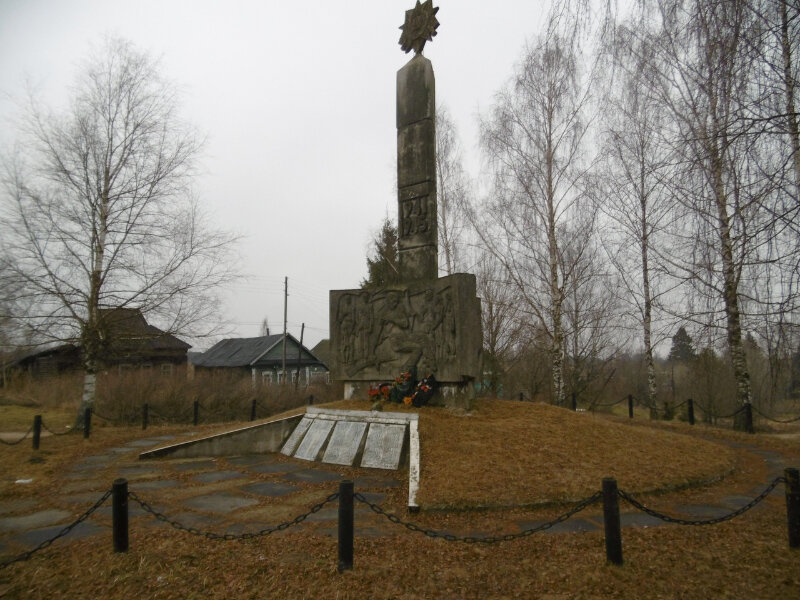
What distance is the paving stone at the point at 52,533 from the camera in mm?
4523

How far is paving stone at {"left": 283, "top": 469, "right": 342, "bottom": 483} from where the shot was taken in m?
6.66

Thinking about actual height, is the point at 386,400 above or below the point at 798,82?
below

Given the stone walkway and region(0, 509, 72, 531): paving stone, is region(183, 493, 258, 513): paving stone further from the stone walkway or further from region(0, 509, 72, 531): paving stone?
region(0, 509, 72, 531): paving stone

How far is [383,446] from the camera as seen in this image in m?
7.21

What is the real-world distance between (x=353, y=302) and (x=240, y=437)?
327 cm

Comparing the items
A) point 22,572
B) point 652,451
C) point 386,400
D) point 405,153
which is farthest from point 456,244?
point 22,572

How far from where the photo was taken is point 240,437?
342 inches

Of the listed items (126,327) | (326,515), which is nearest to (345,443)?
(326,515)

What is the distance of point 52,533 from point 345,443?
389 cm

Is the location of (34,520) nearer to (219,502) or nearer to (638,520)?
(219,502)

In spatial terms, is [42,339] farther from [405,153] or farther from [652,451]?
[652,451]

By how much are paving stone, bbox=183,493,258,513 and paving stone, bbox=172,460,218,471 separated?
1.81 meters

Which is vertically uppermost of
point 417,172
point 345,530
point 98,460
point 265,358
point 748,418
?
point 417,172

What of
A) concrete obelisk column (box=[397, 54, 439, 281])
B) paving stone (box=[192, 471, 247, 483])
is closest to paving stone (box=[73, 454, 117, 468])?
paving stone (box=[192, 471, 247, 483])
